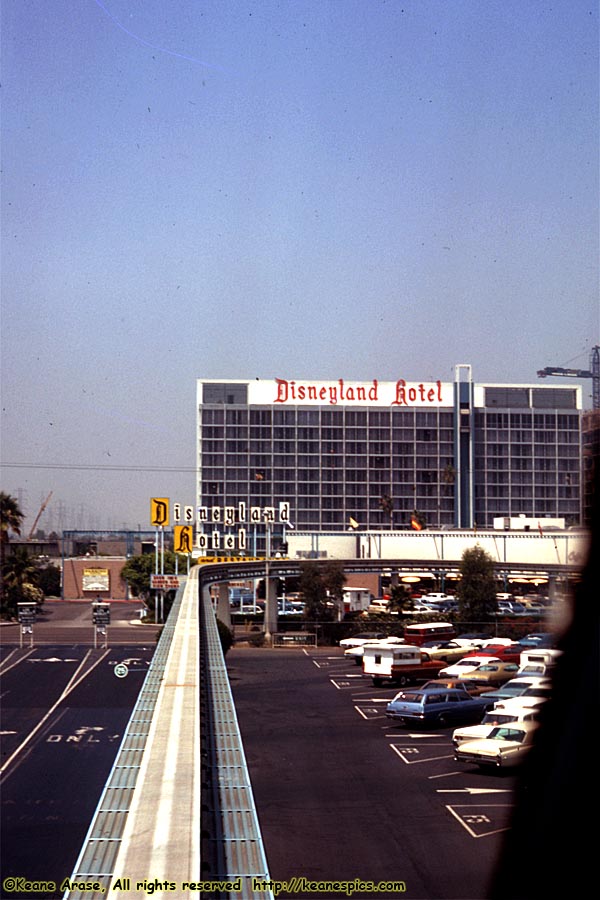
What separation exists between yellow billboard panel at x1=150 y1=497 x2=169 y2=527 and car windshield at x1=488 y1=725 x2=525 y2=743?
858 inches

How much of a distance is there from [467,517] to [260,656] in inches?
1817

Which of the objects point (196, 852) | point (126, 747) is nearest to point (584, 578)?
point (196, 852)

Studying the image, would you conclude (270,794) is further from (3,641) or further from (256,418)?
(256,418)

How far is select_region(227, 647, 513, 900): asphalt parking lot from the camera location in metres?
9.51

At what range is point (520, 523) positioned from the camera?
5712cm

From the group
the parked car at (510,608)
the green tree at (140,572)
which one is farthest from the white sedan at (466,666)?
the green tree at (140,572)

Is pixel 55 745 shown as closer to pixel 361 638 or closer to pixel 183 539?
pixel 361 638

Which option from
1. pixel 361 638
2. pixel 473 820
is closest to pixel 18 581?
pixel 361 638

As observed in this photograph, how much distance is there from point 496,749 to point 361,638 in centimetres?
1773

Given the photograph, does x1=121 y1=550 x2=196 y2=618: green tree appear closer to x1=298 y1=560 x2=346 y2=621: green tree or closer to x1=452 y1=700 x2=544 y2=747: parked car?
x1=298 y1=560 x2=346 y2=621: green tree

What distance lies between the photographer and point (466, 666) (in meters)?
22.2

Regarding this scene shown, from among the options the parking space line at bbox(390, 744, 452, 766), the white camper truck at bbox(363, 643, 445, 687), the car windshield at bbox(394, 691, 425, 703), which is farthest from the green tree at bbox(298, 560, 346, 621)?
the parking space line at bbox(390, 744, 452, 766)

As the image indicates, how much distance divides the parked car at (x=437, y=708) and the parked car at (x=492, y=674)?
8.57 feet

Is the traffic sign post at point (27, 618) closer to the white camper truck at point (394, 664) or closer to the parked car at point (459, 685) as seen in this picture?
the white camper truck at point (394, 664)
